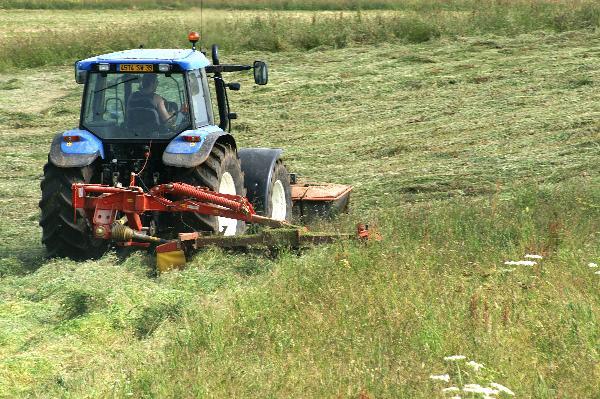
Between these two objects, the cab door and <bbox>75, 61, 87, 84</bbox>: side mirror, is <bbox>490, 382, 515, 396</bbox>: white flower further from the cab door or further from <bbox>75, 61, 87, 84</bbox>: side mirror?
<bbox>75, 61, 87, 84</bbox>: side mirror

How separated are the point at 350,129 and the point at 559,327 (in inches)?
392

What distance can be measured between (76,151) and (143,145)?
0.59 m

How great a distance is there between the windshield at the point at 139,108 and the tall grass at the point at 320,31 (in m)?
12.8

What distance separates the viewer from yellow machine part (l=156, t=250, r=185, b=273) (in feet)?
28.9

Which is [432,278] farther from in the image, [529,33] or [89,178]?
[529,33]

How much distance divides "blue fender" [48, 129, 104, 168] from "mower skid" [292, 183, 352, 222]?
232 centimetres

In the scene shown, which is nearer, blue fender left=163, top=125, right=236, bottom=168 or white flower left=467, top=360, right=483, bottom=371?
white flower left=467, top=360, right=483, bottom=371

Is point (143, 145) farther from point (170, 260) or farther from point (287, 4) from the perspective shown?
point (287, 4)

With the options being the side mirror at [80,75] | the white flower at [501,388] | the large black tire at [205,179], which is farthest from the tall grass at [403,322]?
the side mirror at [80,75]

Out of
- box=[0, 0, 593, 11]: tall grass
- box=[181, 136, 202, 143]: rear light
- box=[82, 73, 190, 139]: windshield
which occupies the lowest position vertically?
box=[0, 0, 593, 11]: tall grass

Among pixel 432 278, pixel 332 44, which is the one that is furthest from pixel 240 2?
pixel 432 278

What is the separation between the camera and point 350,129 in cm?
1608

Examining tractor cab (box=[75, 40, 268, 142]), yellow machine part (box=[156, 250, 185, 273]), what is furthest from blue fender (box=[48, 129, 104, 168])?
yellow machine part (box=[156, 250, 185, 273])

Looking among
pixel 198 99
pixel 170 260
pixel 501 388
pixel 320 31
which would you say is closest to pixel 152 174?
pixel 198 99
